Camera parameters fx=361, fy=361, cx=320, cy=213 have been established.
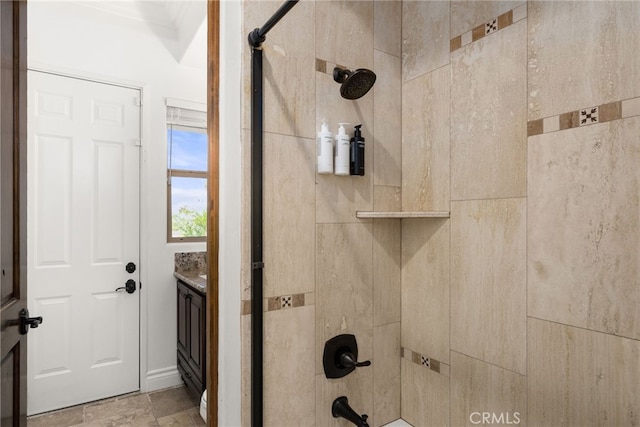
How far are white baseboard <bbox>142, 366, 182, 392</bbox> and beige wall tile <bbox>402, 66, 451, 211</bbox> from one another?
2191 millimetres

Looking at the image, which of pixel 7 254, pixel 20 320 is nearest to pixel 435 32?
pixel 7 254

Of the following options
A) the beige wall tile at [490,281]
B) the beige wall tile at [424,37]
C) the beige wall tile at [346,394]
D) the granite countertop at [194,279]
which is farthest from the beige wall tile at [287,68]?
the granite countertop at [194,279]

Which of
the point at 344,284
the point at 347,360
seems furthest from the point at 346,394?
the point at 344,284

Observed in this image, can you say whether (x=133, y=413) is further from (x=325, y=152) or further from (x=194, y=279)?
(x=325, y=152)

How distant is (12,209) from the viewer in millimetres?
1087

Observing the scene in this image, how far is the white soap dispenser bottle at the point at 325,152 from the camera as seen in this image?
1293 mm

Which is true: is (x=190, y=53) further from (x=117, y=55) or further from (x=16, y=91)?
(x=16, y=91)

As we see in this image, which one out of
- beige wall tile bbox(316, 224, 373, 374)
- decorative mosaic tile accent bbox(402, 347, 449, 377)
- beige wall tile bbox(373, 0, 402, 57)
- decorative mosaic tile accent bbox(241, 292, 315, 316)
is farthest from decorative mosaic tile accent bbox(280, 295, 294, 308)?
beige wall tile bbox(373, 0, 402, 57)

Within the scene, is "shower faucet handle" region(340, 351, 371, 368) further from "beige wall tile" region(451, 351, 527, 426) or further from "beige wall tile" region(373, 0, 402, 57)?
"beige wall tile" region(373, 0, 402, 57)

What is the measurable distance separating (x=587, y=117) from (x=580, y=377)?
29.0 inches

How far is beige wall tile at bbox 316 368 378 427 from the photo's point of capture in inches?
52.7

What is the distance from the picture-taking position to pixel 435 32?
4.68ft

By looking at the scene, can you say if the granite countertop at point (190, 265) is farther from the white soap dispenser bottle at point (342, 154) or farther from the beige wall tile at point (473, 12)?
the beige wall tile at point (473, 12)

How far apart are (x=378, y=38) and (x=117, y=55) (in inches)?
76.4
